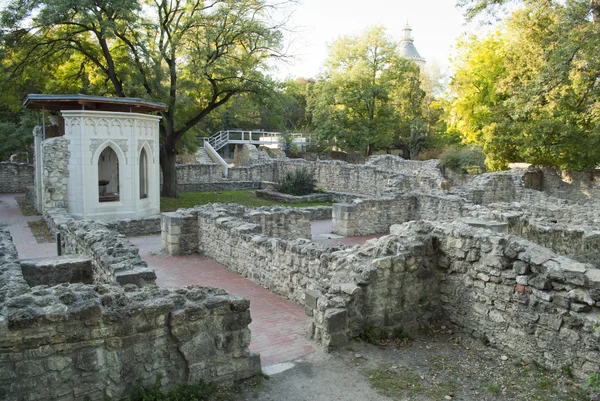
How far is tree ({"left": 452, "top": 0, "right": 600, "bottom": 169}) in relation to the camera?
18.0 m

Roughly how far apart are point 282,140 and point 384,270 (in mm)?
36061

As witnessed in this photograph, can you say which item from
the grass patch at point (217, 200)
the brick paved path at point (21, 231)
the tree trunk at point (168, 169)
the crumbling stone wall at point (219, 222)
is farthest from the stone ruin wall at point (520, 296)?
the tree trunk at point (168, 169)

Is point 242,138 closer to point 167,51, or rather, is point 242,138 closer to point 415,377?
point 167,51

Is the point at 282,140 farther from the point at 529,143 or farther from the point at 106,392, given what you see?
the point at 106,392

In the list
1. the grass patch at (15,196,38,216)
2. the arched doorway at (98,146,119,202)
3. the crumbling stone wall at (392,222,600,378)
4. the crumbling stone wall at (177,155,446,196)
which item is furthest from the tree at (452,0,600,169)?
the grass patch at (15,196,38,216)

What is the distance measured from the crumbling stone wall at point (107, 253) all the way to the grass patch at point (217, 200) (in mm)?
10861

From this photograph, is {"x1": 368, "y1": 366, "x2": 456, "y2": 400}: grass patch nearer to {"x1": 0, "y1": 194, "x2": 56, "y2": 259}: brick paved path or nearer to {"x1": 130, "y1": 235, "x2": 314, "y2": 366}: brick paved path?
{"x1": 130, "y1": 235, "x2": 314, "y2": 366}: brick paved path

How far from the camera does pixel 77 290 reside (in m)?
4.99

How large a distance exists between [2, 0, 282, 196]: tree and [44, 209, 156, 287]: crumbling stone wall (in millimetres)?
11700

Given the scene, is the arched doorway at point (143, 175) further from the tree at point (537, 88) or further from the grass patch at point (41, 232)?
the tree at point (537, 88)

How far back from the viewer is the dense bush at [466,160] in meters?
31.9

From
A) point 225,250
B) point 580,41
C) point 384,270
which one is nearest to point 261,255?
point 225,250

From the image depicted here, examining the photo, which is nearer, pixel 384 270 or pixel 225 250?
pixel 384 270

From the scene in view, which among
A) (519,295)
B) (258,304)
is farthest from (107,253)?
(519,295)
